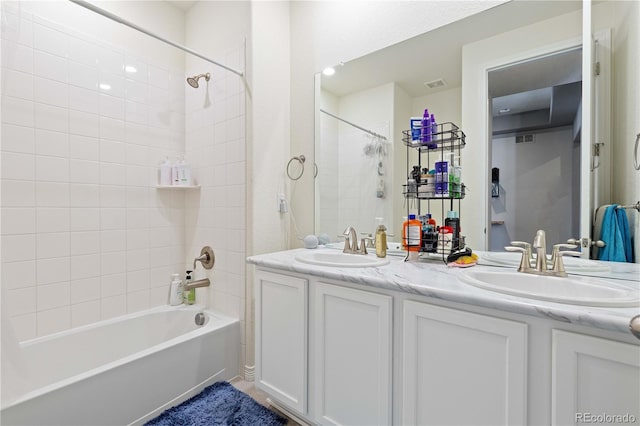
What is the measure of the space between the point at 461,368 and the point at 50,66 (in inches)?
102

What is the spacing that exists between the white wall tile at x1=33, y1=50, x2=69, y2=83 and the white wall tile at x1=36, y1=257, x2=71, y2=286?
42.8 inches

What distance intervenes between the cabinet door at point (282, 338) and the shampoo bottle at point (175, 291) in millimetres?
955

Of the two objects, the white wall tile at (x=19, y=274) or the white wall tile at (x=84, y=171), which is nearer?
the white wall tile at (x=19, y=274)

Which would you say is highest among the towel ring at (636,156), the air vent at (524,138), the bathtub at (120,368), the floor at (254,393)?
the air vent at (524,138)

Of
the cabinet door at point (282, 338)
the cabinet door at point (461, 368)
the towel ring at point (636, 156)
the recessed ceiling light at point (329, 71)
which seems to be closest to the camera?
the cabinet door at point (461, 368)

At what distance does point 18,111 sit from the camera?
5.30 ft

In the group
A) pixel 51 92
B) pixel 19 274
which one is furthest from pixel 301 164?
pixel 19 274

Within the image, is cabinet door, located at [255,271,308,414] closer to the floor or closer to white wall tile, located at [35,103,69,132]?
the floor

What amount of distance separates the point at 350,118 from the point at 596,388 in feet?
5.38

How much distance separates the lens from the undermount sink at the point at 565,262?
113cm

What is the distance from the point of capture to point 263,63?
1.99m

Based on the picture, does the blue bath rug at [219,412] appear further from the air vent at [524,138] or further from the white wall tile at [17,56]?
the white wall tile at [17,56]

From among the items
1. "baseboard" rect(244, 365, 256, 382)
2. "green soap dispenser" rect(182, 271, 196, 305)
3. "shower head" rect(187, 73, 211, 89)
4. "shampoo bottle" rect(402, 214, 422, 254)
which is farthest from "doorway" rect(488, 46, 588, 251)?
"green soap dispenser" rect(182, 271, 196, 305)

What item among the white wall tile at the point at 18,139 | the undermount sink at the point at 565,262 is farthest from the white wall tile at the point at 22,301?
the undermount sink at the point at 565,262
